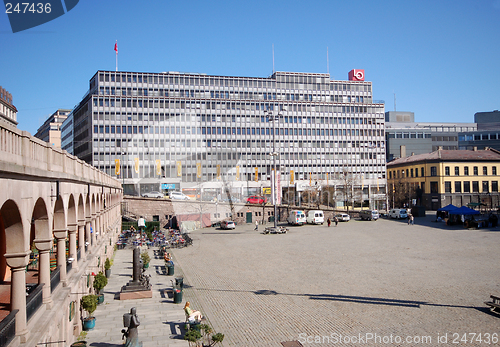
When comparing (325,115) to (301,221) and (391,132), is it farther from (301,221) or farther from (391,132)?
(301,221)

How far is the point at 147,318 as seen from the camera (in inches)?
618

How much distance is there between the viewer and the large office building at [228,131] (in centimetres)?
7750

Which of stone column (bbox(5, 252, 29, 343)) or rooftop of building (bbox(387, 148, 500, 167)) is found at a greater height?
rooftop of building (bbox(387, 148, 500, 167))

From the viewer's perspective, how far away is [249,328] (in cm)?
1412

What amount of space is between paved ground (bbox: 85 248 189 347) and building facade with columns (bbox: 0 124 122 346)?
44.4 inches

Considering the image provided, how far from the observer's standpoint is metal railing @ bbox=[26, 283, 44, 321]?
892cm

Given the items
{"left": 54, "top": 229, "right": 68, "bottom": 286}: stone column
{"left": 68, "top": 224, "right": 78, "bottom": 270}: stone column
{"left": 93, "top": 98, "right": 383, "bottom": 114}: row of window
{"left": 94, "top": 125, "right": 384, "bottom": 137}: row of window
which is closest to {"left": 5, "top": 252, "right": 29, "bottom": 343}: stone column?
{"left": 54, "top": 229, "right": 68, "bottom": 286}: stone column

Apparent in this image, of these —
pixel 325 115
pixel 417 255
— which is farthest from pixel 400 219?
pixel 325 115

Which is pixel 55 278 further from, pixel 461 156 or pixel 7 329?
pixel 461 156

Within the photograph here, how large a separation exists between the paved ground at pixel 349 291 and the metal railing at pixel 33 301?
618 centimetres

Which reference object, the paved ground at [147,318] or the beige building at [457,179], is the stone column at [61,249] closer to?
the paved ground at [147,318]

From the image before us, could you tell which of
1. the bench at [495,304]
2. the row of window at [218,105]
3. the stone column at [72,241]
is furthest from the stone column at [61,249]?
the row of window at [218,105]

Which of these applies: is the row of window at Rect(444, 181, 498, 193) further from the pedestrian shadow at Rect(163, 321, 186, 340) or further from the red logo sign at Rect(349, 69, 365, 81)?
the pedestrian shadow at Rect(163, 321, 186, 340)

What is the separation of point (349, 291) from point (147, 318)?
30.8 ft
